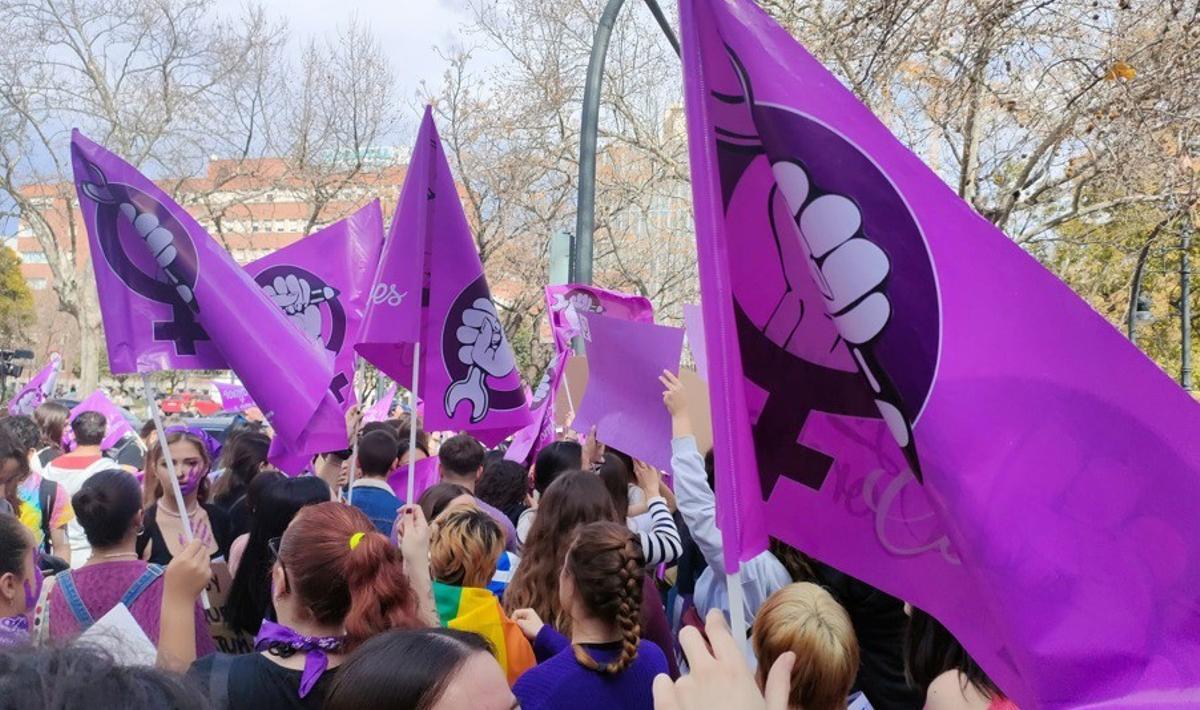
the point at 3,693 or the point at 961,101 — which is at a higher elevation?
the point at 961,101

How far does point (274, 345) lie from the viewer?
4520 millimetres

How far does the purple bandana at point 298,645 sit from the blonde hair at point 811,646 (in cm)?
115

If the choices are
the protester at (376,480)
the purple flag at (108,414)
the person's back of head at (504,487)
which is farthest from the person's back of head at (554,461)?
the purple flag at (108,414)

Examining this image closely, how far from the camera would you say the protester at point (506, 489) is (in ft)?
19.4

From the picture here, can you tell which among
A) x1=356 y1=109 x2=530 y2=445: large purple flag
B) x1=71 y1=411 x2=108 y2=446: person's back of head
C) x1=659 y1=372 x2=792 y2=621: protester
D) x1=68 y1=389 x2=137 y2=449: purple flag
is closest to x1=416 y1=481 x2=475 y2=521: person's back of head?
x1=356 y1=109 x2=530 y2=445: large purple flag

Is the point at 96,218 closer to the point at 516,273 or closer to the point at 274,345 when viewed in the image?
the point at 274,345

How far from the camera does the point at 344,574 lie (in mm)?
2951

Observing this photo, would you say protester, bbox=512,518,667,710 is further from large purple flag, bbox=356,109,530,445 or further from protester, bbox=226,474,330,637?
large purple flag, bbox=356,109,530,445

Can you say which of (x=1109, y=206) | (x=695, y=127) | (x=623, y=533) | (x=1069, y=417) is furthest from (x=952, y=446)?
(x=1109, y=206)

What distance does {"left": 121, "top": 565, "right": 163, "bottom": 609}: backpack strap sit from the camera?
142 inches

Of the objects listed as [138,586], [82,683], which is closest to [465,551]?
[138,586]

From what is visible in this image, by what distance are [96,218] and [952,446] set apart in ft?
12.3

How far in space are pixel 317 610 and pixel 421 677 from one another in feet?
3.01

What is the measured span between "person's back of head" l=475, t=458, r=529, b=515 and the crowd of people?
74 cm
